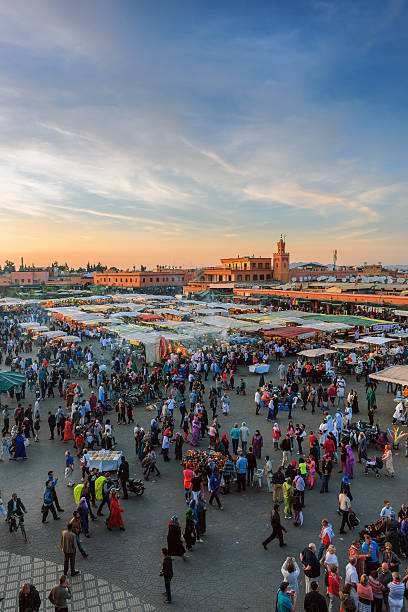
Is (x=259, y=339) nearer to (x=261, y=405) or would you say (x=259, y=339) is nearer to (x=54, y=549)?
(x=261, y=405)

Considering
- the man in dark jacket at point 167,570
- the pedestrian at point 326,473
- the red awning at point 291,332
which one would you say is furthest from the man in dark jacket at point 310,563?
the red awning at point 291,332

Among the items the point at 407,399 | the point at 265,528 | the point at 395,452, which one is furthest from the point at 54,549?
the point at 407,399

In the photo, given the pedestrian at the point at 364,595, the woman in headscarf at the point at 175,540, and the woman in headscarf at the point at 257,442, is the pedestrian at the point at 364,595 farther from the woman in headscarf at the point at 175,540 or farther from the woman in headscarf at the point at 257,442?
the woman in headscarf at the point at 257,442

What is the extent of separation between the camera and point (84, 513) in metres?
7.16

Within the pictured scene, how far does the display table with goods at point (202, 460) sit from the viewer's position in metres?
8.74

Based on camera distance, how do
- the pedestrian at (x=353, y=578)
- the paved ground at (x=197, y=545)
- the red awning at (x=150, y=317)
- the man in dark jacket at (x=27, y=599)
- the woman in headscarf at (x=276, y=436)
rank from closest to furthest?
the man in dark jacket at (x=27, y=599) < the pedestrian at (x=353, y=578) < the paved ground at (x=197, y=545) < the woman in headscarf at (x=276, y=436) < the red awning at (x=150, y=317)

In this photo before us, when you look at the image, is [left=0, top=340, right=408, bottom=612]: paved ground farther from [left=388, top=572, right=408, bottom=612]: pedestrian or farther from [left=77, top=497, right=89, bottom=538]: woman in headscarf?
[left=388, top=572, right=408, bottom=612]: pedestrian

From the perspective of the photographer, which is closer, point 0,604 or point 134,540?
point 0,604

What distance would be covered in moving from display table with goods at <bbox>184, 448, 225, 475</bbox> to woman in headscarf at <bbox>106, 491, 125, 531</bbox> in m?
1.89

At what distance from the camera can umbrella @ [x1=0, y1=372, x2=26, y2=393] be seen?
45.4ft

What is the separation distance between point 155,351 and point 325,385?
26.5 feet

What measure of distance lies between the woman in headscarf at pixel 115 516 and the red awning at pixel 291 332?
50.3 feet

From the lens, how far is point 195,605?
555 centimetres

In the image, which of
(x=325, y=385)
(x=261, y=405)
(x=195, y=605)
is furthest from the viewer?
(x=325, y=385)
